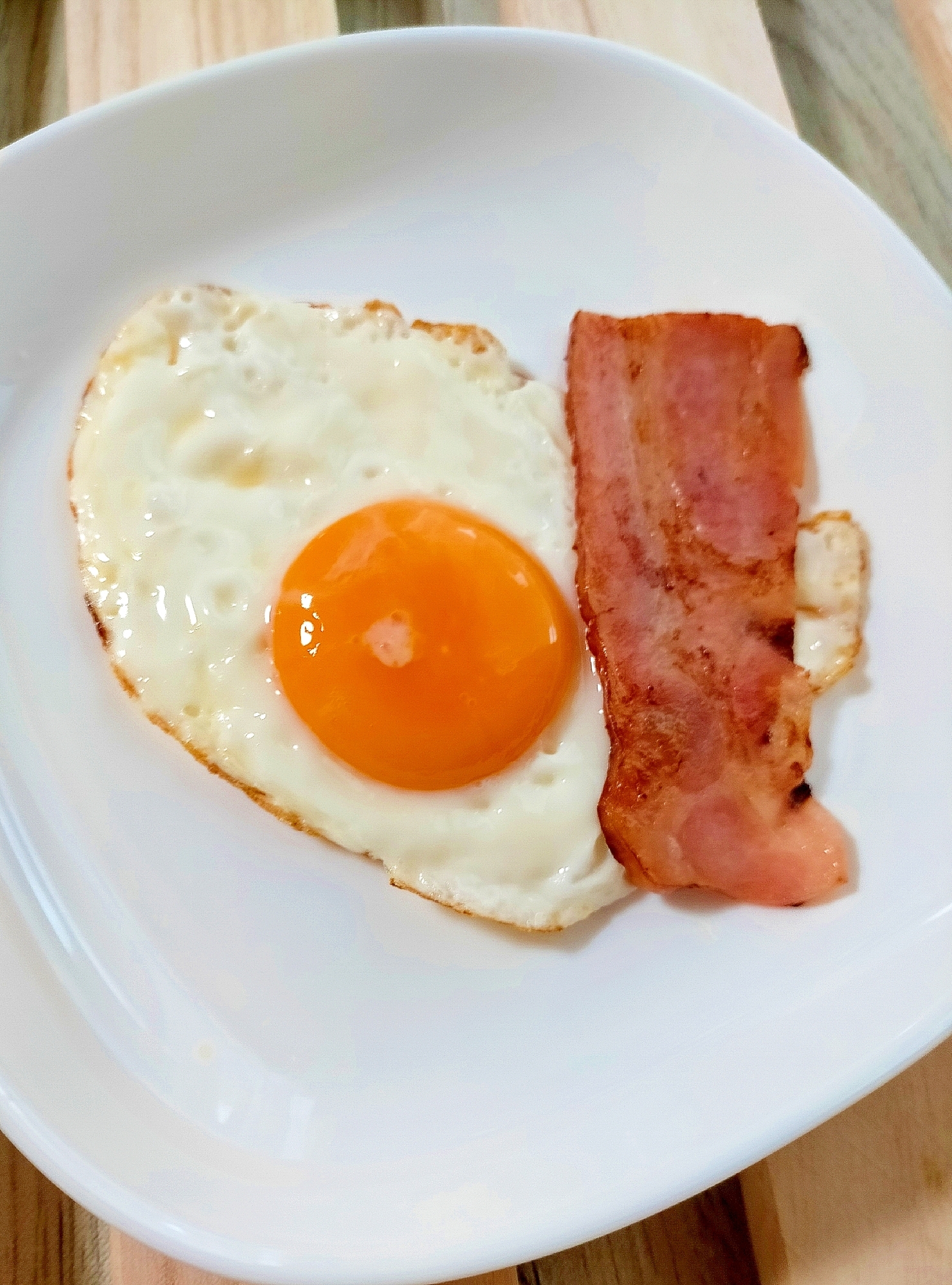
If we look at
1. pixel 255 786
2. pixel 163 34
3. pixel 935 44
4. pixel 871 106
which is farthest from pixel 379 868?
pixel 935 44

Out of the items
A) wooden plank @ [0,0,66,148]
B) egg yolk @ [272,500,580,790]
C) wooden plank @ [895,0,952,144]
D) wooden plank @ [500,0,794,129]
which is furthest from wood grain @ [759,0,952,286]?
wooden plank @ [0,0,66,148]

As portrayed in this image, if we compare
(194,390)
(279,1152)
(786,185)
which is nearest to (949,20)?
(786,185)

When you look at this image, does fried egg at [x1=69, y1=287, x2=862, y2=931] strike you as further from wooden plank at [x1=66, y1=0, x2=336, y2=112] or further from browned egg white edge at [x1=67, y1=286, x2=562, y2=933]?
wooden plank at [x1=66, y1=0, x2=336, y2=112]

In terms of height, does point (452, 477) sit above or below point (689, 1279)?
above

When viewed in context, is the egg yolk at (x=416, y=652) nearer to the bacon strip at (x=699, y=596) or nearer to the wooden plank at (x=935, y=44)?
the bacon strip at (x=699, y=596)

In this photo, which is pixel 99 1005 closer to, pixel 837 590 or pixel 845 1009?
pixel 845 1009
